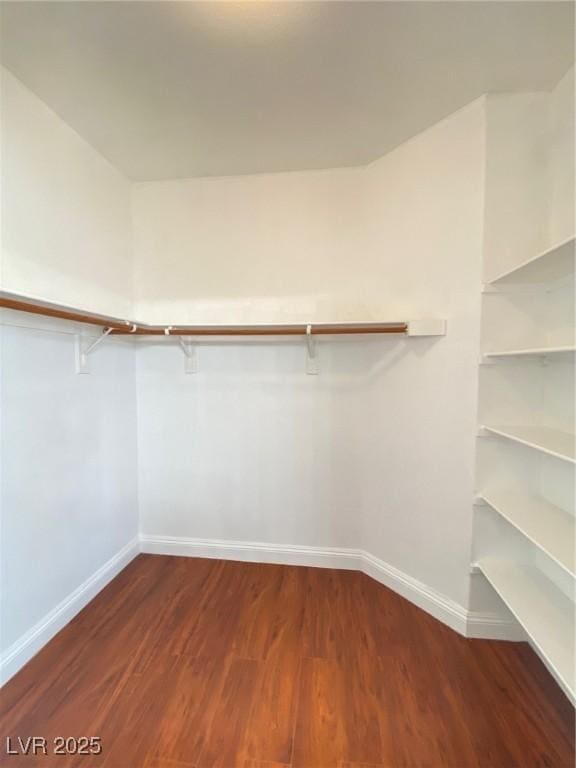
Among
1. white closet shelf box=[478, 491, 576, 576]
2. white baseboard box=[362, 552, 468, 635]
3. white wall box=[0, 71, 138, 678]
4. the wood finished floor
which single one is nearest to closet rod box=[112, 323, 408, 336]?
white wall box=[0, 71, 138, 678]

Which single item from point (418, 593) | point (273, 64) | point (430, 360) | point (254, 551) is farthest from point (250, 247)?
point (418, 593)

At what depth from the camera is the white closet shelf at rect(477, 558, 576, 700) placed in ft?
3.77

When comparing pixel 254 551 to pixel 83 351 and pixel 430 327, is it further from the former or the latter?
pixel 430 327

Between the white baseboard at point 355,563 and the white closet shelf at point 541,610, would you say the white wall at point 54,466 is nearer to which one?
the white baseboard at point 355,563

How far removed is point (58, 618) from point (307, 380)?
172 cm

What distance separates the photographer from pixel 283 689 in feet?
4.70

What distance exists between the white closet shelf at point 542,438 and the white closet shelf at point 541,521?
0.87 feet

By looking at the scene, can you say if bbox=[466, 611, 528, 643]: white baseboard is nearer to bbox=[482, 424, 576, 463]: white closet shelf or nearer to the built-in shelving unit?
the built-in shelving unit

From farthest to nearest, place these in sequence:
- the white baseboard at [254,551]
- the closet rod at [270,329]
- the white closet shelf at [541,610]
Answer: the white baseboard at [254,551], the closet rod at [270,329], the white closet shelf at [541,610]

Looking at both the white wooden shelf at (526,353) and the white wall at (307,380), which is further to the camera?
the white wall at (307,380)

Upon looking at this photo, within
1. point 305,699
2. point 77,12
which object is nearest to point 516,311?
point 305,699

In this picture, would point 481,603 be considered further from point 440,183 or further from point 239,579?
point 440,183

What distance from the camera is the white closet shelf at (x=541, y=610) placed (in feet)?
3.77

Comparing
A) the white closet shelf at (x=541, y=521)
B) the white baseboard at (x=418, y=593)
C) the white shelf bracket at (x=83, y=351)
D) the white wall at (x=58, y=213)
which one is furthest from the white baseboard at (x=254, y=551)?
the white wall at (x=58, y=213)
